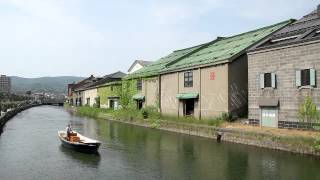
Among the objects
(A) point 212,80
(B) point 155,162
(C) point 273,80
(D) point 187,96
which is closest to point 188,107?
(D) point 187,96

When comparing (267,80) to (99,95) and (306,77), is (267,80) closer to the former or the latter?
(306,77)

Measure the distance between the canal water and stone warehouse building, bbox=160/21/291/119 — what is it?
644 centimetres

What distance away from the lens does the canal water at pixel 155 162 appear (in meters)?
21.8

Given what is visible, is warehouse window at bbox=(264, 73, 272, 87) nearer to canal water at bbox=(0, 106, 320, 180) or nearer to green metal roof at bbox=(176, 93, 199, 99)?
canal water at bbox=(0, 106, 320, 180)

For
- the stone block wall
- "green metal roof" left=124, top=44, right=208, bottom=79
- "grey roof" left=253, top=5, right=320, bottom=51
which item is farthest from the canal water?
"green metal roof" left=124, top=44, right=208, bottom=79

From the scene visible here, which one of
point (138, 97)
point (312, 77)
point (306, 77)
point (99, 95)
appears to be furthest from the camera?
point (99, 95)

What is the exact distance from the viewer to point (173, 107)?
161 feet

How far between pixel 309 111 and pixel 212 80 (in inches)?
537

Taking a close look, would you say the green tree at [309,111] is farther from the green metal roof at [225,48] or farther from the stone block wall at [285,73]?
the green metal roof at [225,48]

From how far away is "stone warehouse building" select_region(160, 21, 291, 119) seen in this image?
128 ft

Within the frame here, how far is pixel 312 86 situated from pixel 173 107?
71.9ft

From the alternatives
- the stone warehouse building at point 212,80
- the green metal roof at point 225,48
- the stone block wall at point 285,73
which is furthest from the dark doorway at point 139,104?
the stone block wall at point 285,73

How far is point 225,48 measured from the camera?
45.2 metres

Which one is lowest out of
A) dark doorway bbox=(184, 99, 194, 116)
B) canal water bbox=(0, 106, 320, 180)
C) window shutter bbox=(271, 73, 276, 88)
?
canal water bbox=(0, 106, 320, 180)
